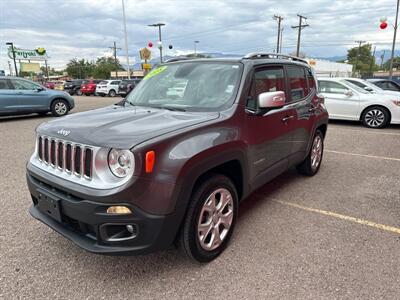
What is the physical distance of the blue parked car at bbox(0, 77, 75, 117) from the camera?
37.1 ft

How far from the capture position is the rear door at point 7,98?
36.7 ft

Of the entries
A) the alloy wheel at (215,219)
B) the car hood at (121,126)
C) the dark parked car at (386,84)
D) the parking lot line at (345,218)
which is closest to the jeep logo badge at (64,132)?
the car hood at (121,126)

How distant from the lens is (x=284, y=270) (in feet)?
8.89

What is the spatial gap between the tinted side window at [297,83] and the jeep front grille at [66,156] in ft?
9.13

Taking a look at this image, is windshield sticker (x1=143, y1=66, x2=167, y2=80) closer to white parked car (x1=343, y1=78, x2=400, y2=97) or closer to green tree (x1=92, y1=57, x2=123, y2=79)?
white parked car (x1=343, y1=78, x2=400, y2=97)

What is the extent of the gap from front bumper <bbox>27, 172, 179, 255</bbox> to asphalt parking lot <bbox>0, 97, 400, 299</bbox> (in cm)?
41

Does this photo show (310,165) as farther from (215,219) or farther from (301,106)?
(215,219)

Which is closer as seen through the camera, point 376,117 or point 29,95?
point 376,117

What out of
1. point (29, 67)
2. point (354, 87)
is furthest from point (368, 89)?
point (29, 67)

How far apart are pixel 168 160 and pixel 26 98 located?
11.4 metres

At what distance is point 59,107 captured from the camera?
12.7m

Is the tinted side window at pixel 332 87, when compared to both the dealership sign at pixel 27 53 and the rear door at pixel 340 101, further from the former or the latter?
the dealership sign at pixel 27 53

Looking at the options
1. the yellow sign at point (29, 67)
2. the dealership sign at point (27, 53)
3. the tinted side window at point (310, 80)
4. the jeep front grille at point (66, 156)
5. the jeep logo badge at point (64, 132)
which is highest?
the dealership sign at point (27, 53)

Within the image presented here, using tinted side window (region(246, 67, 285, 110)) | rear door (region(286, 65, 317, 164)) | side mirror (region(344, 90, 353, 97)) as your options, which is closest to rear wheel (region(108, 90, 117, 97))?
side mirror (region(344, 90, 353, 97))
